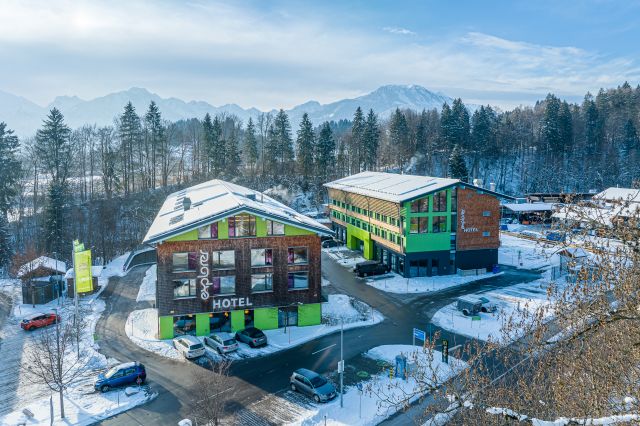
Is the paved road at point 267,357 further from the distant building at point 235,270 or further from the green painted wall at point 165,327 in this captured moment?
the distant building at point 235,270

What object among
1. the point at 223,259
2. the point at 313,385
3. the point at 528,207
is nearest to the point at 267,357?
the point at 313,385

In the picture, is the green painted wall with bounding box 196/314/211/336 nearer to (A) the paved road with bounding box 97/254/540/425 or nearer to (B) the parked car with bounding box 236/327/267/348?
(B) the parked car with bounding box 236/327/267/348

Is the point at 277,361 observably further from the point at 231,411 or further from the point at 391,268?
the point at 391,268

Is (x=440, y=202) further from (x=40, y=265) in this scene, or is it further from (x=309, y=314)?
(x=40, y=265)

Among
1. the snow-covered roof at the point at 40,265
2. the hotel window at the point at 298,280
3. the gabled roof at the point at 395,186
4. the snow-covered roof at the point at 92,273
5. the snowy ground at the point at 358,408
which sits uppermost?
the gabled roof at the point at 395,186

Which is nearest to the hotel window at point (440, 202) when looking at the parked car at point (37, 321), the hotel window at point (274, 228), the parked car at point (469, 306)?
the parked car at point (469, 306)

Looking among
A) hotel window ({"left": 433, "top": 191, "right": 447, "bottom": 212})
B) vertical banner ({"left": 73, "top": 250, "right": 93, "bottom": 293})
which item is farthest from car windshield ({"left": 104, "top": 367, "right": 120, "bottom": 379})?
hotel window ({"left": 433, "top": 191, "right": 447, "bottom": 212})

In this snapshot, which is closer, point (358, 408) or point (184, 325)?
point (358, 408)
